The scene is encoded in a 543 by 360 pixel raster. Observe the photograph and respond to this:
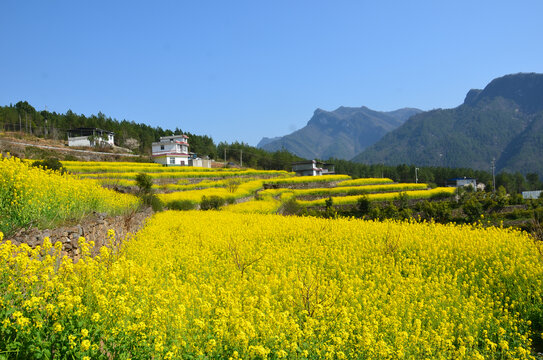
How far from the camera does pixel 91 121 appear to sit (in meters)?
69.2

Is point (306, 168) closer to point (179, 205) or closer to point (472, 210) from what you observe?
point (472, 210)

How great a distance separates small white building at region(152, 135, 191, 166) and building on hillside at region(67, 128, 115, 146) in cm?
1114

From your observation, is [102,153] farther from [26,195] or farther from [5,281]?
[5,281]

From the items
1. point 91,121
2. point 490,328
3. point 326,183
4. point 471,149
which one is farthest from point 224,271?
point 471,149

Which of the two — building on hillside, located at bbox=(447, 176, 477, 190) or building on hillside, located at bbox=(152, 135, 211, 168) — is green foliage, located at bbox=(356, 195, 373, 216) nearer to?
building on hillside, located at bbox=(152, 135, 211, 168)

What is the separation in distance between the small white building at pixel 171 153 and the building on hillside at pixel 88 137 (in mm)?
11138

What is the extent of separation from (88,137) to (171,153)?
16225 millimetres

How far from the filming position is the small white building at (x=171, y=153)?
171ft

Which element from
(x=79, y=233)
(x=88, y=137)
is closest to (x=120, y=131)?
(x=88, y=137)

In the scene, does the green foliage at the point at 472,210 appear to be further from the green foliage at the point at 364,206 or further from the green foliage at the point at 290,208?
the green foliage at the point at 290,208

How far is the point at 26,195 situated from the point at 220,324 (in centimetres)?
577

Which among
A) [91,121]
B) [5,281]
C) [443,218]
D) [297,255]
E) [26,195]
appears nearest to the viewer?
[5,281]

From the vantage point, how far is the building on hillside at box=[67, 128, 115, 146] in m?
55.9

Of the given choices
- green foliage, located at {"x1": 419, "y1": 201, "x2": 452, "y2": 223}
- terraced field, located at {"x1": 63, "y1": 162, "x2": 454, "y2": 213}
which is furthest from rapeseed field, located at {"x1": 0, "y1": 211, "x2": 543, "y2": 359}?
green foliage, located at {"x1": 419, "y1": 201, "x2": 452, "y2": 223}
